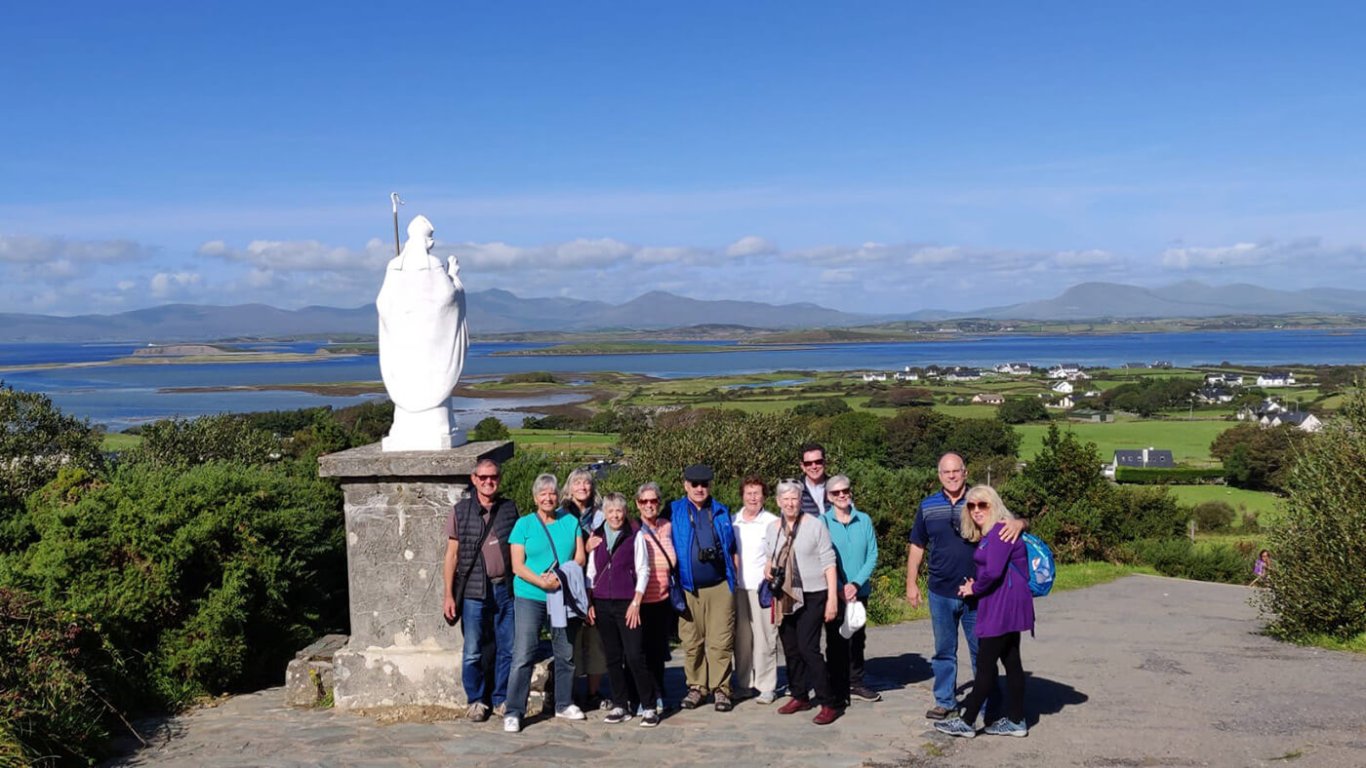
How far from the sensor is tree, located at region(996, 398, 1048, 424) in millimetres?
74625

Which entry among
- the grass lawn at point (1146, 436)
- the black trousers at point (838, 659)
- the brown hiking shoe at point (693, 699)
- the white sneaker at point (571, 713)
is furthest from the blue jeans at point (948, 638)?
the grass lawn at point (1146, 436)

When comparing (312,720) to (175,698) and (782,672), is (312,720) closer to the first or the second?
(175,698)

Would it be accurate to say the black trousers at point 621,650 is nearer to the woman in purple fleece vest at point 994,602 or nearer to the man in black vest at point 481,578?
the man in black vest at point 481,578

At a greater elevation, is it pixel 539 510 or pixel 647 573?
pixel 539 510

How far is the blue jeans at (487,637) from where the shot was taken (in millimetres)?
6602

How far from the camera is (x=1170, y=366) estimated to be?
14262 centimetres

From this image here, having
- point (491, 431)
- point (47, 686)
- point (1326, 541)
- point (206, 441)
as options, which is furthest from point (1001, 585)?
point (491, 431)

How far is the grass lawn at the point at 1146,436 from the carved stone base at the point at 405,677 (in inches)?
1933

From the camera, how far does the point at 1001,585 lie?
6121 mm

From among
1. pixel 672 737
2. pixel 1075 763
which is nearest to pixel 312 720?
pixel 672 737

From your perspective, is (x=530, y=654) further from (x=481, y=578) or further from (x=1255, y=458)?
(x=1255, y=458)

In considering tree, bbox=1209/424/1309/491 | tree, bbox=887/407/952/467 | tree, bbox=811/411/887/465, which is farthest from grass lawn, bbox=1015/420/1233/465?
tree, bbox=811/411/887/465

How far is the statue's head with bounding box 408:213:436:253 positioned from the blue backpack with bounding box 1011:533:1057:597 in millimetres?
4405

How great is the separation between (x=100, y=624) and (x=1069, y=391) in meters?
103
